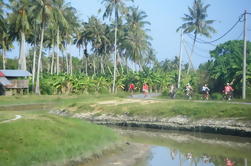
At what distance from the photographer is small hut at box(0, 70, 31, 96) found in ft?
174

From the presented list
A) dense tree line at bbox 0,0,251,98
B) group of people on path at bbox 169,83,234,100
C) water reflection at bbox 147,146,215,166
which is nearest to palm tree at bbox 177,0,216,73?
dense tree line at bbox 0,0,251,98

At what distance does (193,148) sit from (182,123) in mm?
7353

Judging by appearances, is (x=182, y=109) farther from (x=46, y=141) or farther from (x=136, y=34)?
(x=136, y=34)

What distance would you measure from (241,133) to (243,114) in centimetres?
162

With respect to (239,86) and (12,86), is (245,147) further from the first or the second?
(12,86)

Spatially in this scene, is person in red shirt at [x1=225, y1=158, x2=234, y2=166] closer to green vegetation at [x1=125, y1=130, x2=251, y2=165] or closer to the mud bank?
green vegetation at [x1=125, y1=130, x2=251, y2=165]

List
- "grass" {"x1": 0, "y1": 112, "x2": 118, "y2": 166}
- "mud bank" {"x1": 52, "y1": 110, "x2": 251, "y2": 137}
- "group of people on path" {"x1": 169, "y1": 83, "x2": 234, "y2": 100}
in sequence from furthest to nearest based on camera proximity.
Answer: "group of people on path" {"x1": 169, "y1": 83, "x2": 234, "y2": 100}, "mud bank" {"x1": 52, "y1": 110, "x2": 251, "y2": 137}, "grass" {"x1": 0, "y1": 112, "x2": 118, "y2": 166}

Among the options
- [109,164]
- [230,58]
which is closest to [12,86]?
[230,58]

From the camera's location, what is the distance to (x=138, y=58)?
7725 centimetres

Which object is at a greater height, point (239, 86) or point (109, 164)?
point (239, 86)

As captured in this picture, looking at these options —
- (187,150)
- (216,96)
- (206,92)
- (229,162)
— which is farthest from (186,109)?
(229,162)

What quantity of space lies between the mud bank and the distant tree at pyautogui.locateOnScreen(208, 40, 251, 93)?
1375 cm

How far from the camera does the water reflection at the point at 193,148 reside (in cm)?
1892

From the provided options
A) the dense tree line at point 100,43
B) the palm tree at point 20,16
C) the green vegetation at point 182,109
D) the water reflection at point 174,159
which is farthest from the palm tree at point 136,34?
the water reflection at point 174,159
